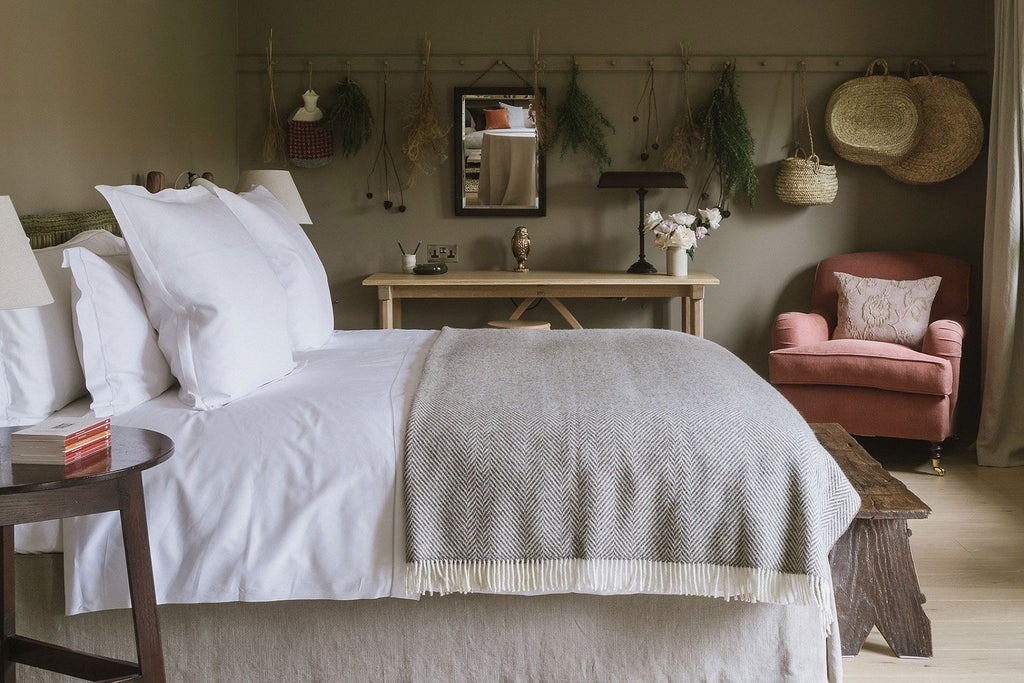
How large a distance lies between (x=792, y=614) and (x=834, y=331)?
2.86 metres

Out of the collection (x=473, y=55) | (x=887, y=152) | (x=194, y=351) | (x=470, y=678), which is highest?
(x=473, y=55)

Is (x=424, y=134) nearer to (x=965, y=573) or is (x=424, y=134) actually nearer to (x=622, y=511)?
(x=965, y=573)

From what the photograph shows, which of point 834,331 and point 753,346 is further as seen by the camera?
point 753,346

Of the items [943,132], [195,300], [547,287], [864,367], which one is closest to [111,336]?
→ [195,300]

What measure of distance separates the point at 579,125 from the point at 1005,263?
2098 millimetres

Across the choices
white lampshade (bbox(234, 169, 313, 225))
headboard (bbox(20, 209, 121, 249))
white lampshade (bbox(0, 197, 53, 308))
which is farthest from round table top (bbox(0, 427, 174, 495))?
white lampshade (bbox(234, 169, 313, 225))

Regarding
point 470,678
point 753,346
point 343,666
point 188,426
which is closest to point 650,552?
point 470,678

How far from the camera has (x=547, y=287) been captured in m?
4.48

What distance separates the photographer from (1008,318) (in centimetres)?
391

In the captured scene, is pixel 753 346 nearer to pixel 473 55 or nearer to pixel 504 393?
pixel 473 55

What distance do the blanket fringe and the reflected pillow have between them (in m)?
3.45

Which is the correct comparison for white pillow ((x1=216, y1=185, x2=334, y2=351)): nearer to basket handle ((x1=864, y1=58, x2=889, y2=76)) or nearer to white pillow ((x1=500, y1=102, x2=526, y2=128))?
white pillow ((x1=500, y1=102, x2=526, y2=128))

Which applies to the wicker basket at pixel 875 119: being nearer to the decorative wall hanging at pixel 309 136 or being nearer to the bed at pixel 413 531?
the decorative wall hanging at pixel 309 136

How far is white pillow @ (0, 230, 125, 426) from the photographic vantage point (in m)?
1.85
